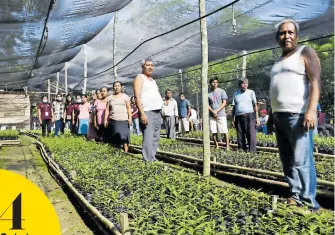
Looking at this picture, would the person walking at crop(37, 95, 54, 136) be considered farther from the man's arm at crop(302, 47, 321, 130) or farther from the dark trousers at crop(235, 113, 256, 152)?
the man's arm at crop(302, 47, 321, 130)

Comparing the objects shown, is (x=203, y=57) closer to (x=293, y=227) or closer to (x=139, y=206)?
(x=139, y=206)

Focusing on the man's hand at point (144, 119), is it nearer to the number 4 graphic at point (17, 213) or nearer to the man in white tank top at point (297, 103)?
the man in white tank top at point (297, 103)

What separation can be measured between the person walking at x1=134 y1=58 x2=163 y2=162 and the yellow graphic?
3185 millimetres

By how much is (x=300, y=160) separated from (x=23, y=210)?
212cm

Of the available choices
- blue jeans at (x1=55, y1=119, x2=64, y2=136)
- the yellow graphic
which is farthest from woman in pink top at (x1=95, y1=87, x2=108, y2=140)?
A: the yellow graphic

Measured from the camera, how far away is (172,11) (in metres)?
10.8

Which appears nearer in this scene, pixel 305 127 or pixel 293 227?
pixel 293 227

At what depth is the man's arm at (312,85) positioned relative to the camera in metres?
3.08

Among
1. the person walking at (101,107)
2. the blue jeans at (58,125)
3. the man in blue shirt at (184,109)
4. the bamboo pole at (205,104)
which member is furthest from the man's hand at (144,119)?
the blue jeans at (58,125)

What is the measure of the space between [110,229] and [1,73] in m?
13.1

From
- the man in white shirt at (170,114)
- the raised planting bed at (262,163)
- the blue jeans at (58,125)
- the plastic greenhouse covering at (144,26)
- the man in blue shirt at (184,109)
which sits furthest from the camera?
the blue jeans at (58,125)

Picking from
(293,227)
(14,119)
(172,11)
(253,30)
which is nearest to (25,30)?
(172,11)

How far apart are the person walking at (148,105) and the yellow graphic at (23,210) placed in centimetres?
319

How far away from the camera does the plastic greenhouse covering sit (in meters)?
8.70
